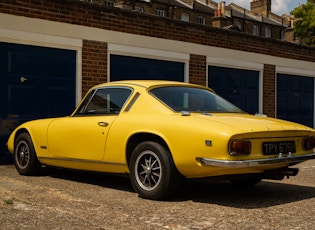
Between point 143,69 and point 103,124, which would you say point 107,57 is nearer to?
point 143,69

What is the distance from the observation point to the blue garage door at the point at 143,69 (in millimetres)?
11078

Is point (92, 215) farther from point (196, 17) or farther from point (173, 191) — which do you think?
point (196, 17)

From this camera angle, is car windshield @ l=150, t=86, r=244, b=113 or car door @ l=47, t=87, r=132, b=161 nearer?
car windshield @ l=150, t=86, r=244, b=113

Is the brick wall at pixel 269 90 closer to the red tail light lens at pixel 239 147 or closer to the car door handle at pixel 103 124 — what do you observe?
the car door handle at pixel 103 124

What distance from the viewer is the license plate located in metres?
4.99

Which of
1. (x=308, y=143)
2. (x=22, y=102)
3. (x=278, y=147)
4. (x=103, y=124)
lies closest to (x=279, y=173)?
(x=278, y=147)

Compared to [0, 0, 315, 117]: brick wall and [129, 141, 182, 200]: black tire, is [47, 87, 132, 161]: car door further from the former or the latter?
[0, 0, 315, 117]: brick wall

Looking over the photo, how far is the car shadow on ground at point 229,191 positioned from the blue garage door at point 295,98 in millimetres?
9313

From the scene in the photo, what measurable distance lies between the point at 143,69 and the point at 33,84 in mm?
2988

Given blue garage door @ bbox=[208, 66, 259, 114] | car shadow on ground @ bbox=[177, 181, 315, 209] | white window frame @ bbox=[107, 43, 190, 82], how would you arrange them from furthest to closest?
blue garage door @ bbox=[208, 66, 259, 114] → white window frame @ bbox=[107, 43, 190, 82] → car shadow on ground @ bbox=[177, 181, 315, 209]

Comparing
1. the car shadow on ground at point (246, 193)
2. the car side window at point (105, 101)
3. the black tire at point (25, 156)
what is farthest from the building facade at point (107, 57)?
the car shadow on ground at point (246, 193)

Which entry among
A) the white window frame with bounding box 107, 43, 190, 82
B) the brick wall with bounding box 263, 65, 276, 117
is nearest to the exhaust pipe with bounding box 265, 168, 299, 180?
the white window frame with bounding box 107, 43, 190, 82

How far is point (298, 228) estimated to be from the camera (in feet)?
Answer: 13.1

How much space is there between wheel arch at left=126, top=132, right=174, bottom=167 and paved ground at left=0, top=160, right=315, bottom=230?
542mm
